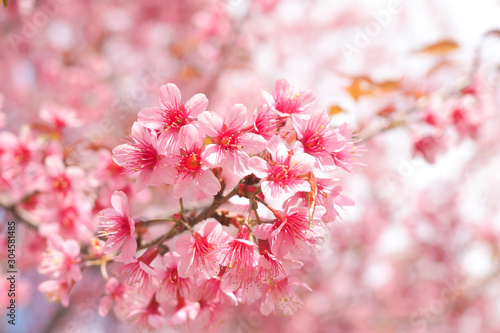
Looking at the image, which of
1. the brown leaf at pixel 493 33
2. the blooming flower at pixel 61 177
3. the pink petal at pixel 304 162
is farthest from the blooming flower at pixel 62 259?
the brown leaf at pixel 493 33

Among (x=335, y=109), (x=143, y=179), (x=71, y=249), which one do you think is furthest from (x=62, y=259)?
(x=335, y=109)

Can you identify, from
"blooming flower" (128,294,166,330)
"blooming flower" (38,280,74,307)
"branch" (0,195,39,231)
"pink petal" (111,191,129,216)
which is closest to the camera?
"pink petal" (111,191,129,216)

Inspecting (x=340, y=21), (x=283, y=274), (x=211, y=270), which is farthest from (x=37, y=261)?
(x=340, y=21)

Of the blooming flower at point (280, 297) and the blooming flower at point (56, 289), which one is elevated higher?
the blooming flower at point (280, 297)

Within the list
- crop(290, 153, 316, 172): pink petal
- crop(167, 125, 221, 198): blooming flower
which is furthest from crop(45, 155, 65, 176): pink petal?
crop(290, 153, 316, 172): pink petal

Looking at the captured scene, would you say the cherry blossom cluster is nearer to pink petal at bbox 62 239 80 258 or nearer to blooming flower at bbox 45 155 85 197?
pink petal at bbox 62 239 80 258

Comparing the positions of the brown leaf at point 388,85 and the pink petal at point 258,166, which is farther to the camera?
the brown leaf at point 388,85

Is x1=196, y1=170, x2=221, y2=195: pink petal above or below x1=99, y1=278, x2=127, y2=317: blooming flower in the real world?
above

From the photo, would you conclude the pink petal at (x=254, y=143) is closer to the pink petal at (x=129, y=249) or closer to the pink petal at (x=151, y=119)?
the pink petal at (x=151, y=119)

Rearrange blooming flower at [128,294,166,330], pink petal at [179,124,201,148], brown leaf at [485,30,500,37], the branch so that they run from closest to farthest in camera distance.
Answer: pink petal at [179,124,201,148], blooming flower at [128,294,166,330], the branch, brown leaf at [485,30,500,37]
